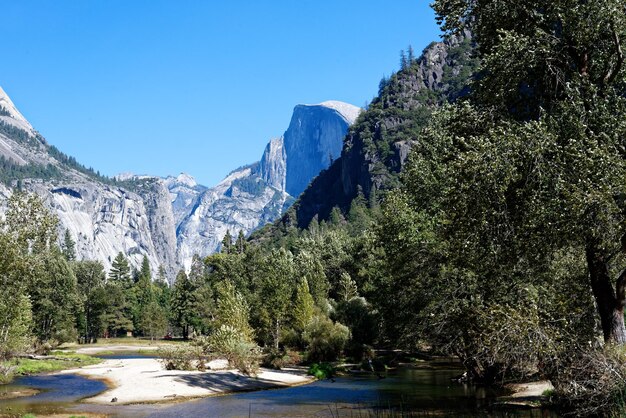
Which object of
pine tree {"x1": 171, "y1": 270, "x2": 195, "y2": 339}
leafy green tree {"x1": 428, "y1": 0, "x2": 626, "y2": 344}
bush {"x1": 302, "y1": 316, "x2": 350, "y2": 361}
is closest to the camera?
leafy green tree {"x1": 428, "y1": 0, "x2": 626, "y2": 344}

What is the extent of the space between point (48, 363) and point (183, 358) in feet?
78.6

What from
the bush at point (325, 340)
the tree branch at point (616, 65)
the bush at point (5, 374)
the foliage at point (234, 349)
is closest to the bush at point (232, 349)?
the foliage at point (234, 349)

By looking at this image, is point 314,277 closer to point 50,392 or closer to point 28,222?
point 50,392

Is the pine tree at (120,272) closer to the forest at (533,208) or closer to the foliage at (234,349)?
the foliage at (234,349)

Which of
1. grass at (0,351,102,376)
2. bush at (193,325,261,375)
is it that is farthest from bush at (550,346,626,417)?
grass at (0,351,102,376)

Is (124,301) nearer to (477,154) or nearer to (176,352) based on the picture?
(176,352)

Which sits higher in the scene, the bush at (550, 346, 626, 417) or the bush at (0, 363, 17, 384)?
the bush at (550, 346, 626, 417)

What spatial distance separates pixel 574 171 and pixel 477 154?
106 inches

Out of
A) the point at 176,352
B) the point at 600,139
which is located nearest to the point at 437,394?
the point at 600,139

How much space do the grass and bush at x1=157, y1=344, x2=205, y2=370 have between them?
14.0 meters

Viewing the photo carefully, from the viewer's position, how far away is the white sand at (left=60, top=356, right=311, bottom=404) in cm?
3625

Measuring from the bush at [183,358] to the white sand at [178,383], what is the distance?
1.24 meters

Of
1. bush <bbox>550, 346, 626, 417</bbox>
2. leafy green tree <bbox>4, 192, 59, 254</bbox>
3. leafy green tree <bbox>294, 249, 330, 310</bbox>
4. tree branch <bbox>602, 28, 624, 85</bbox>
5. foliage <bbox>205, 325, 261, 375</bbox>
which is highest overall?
tree branch <bbox>602, 28, 624, 85</bbox>

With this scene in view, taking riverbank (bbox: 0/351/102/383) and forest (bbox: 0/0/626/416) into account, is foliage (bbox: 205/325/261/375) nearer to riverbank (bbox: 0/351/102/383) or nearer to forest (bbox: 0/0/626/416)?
riverbank (bbox: 0/351/102/383)
